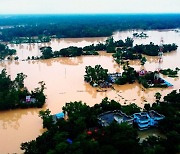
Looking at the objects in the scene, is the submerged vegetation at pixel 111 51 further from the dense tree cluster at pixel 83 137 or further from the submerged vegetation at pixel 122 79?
the dense tree cluster at pixel 83 137

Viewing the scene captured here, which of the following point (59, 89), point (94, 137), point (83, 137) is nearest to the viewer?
point (83, 137)

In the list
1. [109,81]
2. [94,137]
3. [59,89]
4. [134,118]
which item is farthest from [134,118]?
[59,89]

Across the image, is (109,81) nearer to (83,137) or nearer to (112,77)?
(112,77)

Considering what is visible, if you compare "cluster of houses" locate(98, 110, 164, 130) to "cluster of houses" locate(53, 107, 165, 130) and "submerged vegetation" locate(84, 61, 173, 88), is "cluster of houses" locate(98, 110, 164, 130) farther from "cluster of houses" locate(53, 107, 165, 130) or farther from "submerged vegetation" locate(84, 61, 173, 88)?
"submerged vegetation" locate(84, 61, 173, 88)

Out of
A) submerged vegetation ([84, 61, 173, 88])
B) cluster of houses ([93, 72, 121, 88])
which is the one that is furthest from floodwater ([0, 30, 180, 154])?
cluster of houses ([93, 72, 121, 88])

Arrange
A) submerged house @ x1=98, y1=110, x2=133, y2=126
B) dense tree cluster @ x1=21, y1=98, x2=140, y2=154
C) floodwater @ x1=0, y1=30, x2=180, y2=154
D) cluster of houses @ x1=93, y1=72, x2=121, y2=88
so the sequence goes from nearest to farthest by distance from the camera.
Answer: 1. dense tree cluster @ x1=21, y1=98, x2=140, y2=154
2. submerged house @ x1=98, y1=110, x2=133, y2=126
3. floodwater @ x1=0, y1=30, x2=180, y2=154
4. cluster of houses @ x1=93, y1=72, x2=121, y2=88

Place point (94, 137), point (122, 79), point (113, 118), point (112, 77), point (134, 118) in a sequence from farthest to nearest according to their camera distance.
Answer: point (112, 77), point (122, 79), point (134, 118), point (113, 118), point (94, 137)
